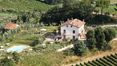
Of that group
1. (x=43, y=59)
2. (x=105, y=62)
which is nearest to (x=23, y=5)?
(x=43, y=59)

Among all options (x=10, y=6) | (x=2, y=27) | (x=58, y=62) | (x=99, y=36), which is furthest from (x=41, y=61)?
(x=10, y=6)

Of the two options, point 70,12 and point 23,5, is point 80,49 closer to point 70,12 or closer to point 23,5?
point 70,12

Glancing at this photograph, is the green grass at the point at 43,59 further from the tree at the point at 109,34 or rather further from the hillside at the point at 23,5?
the hillside at the point at 23,5

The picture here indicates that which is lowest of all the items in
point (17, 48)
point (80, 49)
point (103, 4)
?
point (17, 48)

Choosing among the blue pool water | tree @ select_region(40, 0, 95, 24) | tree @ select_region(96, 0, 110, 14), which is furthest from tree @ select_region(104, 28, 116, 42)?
tree @ select_region(96, 0, 110, 14)

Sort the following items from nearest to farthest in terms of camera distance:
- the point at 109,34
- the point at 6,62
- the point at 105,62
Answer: the point at 6,62 → the point at 105,62 → the point at 109,34

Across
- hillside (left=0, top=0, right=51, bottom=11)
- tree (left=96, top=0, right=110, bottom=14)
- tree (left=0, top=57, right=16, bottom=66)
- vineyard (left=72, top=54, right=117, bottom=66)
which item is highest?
tree (left=96, top=0, right=110, bottom=14)

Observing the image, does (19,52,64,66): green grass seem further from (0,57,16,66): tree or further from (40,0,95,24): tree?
(40,0,95,24): tree

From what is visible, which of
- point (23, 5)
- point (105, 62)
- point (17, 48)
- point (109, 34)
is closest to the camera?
point (105, 62)
